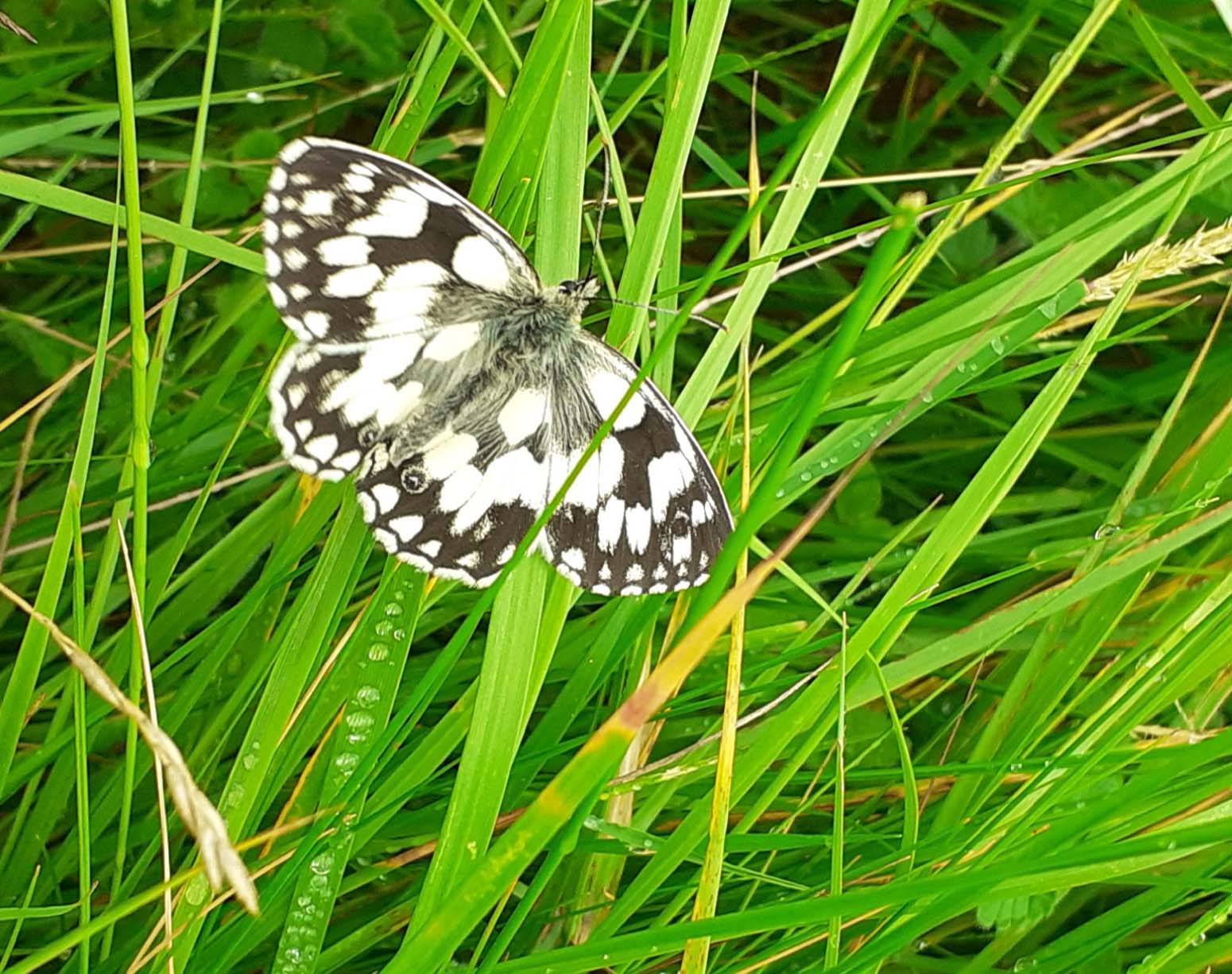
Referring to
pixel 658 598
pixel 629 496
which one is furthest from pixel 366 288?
pixel 658 598

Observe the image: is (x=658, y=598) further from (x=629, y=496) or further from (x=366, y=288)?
(x=366, y=288)

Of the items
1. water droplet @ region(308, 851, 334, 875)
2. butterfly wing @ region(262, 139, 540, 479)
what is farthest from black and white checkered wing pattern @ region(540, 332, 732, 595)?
water droplet @ region(308, 851, 334, 875)

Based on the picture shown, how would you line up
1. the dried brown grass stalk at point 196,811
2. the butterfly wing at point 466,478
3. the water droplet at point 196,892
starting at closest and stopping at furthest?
the dried brown grass stalk at point 196,811, the water droplet at point 196,892, the butterfly wing at point 466,478

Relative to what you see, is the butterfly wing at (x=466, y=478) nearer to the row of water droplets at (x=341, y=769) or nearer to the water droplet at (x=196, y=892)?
the row of water droplets at (x=341, y=769)

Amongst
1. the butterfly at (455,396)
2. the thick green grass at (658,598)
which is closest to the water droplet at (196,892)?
the thick green grass at (658,598)

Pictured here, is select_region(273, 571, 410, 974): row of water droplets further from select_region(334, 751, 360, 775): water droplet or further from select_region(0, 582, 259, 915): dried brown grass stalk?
select_region(0, 582, 259, 915): dried brown grass stalk

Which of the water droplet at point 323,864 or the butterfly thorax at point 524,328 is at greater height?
the butterfly thorax at point 524,328
